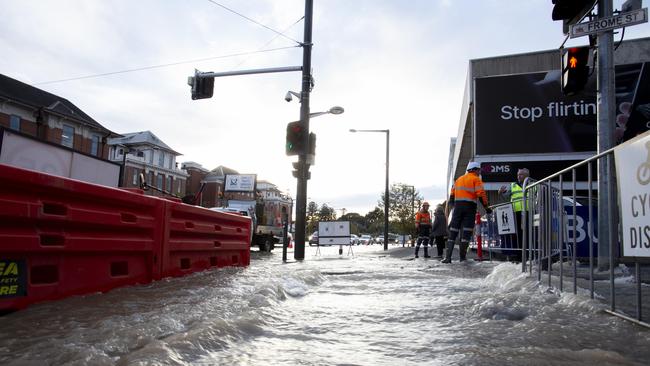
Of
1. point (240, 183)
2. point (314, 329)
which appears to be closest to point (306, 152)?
point (314, 329)

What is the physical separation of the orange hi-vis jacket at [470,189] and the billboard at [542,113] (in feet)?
35.7

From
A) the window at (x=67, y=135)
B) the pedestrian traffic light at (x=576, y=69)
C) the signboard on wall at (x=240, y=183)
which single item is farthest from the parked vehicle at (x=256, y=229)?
the window at (x=67, y=135)

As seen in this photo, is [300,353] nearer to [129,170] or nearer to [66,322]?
[66,322]

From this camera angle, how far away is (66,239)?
149 inches

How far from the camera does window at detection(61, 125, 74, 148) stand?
42188 mm

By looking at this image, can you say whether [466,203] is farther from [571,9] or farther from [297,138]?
[297,138]

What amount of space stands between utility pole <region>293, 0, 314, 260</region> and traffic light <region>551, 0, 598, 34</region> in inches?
263

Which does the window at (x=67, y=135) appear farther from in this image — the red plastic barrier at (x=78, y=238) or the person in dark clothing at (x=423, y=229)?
the red plastic barrier at (x=78, y=238)

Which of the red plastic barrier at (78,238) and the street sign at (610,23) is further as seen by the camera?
the street sign at (610,23)

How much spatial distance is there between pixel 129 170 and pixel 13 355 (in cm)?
6289

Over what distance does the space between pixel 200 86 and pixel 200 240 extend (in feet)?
25.1

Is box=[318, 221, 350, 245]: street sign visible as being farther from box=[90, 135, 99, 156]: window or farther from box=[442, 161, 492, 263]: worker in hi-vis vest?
box=[90, 135, 99, 156]: window

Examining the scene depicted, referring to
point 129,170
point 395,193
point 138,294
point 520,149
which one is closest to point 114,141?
point 129,170

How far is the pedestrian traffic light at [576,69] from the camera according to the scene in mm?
6742
